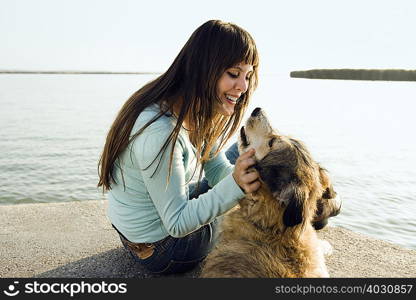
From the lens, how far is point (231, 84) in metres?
3.14

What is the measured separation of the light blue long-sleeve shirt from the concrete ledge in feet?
2.88

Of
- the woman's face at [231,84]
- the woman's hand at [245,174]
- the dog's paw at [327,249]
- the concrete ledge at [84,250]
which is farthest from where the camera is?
the dog's paw at [327,249]

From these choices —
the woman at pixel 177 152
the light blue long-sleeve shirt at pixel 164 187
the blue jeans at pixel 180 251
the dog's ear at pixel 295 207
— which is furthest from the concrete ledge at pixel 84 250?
the dog's ear at pixel 295 207

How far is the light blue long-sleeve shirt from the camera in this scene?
279cm

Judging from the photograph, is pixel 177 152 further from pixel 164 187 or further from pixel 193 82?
pixel 193 82

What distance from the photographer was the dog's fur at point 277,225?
2.79 meters

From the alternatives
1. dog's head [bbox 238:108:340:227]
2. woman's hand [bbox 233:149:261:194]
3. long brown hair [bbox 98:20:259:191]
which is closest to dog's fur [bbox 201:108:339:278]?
dog's head [bbox 238:108:340:227]

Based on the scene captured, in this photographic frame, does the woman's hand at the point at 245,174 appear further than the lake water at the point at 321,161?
No

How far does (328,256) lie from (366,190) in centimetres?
410

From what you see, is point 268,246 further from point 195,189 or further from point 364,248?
point 364,248

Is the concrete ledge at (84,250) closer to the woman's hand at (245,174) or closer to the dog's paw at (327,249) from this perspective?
the dog's paw at (327,249)

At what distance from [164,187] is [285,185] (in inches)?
30.9

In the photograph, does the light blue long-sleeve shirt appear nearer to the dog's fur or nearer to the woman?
the woman

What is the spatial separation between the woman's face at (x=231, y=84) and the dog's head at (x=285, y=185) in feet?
1.47
